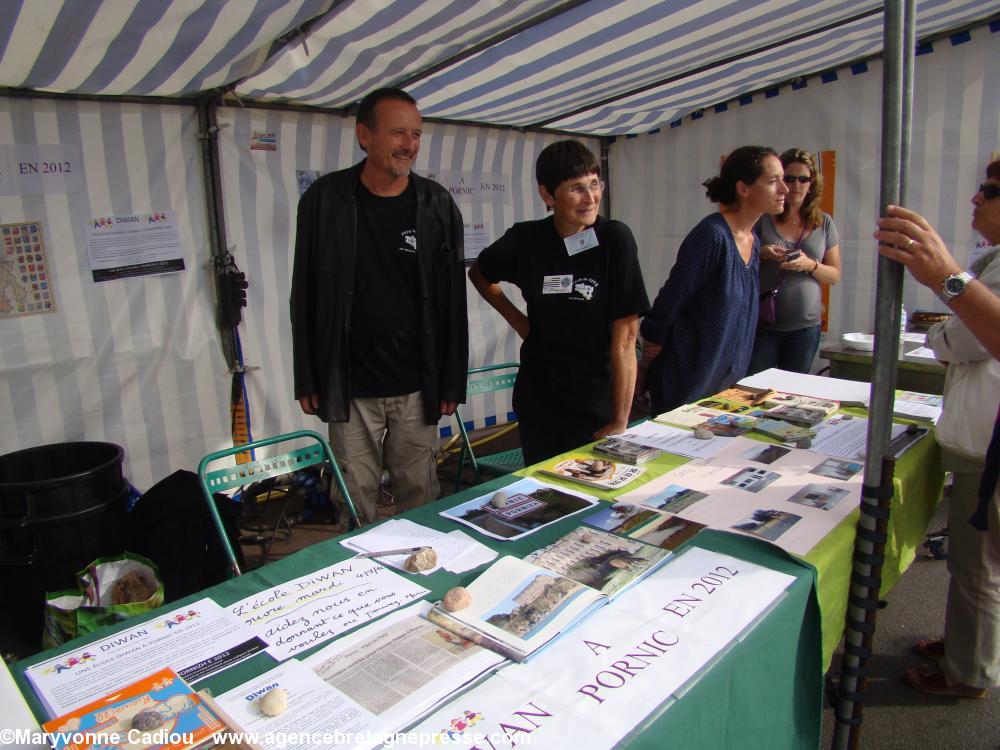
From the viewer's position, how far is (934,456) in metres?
1.99

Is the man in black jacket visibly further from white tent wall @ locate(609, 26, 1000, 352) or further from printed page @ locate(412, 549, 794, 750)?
white tent wall @ locate(609, 26, 1000, 352)

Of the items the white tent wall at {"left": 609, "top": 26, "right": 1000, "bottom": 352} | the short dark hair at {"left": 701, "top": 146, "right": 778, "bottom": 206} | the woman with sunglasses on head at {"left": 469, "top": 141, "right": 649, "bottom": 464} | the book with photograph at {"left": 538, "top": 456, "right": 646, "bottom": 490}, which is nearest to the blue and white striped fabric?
the woman with sunglasses on head at {"left": 469, "top": 141, "right": 649, "bottom": 464}

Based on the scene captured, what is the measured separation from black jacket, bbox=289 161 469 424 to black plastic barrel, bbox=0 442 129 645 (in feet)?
3.42

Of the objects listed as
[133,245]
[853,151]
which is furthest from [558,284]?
[853,151]

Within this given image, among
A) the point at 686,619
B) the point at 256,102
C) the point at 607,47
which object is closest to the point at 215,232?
the point at 256,102

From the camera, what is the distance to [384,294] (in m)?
2.33

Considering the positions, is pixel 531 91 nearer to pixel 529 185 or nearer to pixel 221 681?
pixel 529 185

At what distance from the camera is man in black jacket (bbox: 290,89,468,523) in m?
2.25

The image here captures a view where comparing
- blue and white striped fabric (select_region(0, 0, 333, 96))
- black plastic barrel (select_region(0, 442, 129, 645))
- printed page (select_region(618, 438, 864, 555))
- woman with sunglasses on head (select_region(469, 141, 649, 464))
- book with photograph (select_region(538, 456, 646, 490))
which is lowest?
black plastic barrel (select_region(0, 442, 129, 645))

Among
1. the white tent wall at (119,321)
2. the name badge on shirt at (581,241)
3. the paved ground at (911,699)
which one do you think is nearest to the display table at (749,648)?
the paved ground at (911,699)

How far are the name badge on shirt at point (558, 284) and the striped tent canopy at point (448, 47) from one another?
3.94ft

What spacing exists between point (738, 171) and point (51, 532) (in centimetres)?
301

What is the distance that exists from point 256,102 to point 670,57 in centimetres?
226

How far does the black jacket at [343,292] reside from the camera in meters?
2.25
